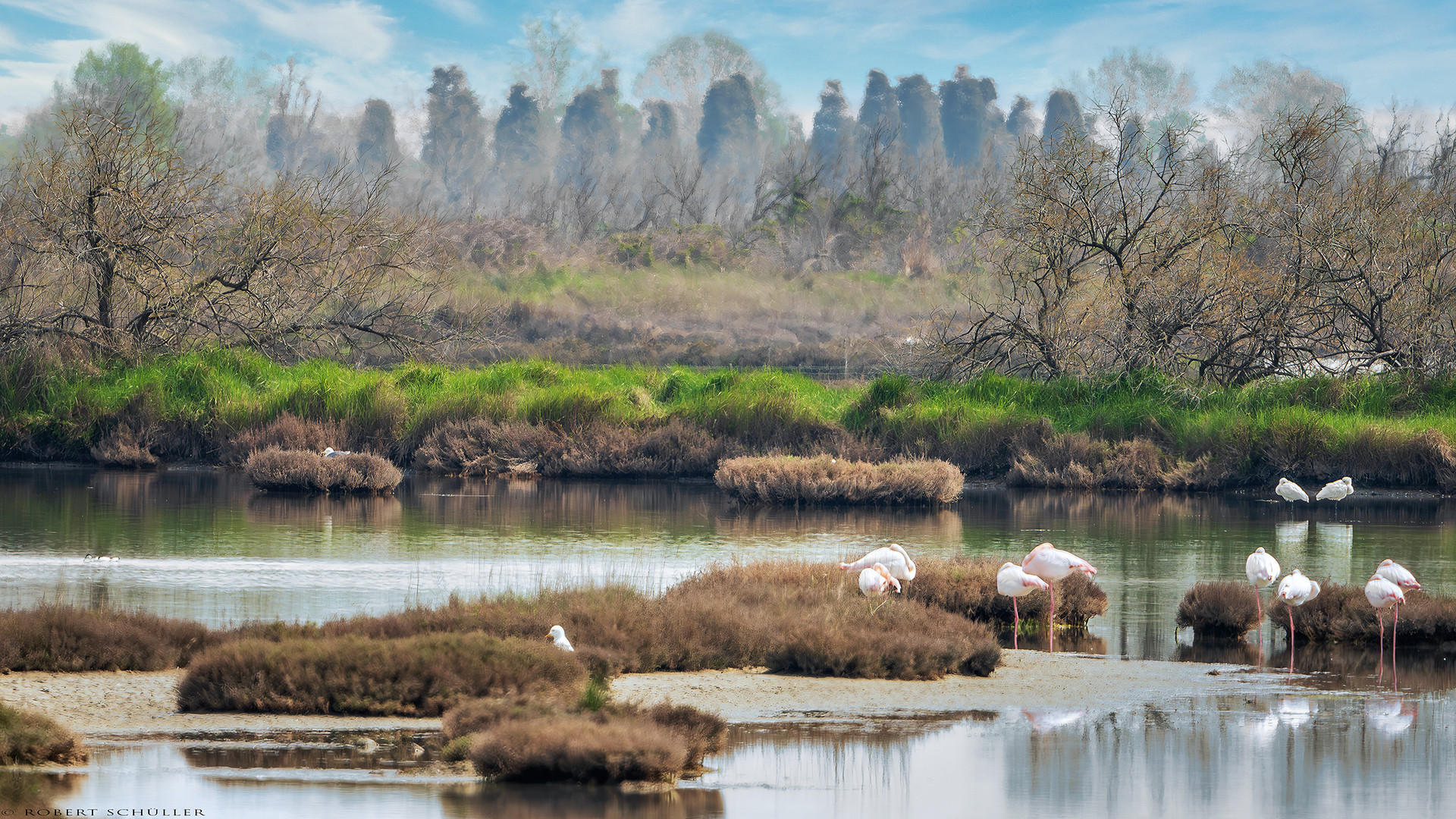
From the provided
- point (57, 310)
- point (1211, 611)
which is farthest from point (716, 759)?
point (57, 310)

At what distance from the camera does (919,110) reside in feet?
522

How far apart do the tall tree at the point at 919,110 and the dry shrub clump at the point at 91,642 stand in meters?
149

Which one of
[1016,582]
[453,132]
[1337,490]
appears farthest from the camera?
[453,132]

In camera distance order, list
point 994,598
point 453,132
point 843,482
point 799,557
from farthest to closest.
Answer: point 453,132
point 843,482
point 799,557
point 994,598

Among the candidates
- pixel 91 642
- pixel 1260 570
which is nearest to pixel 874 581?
pixel 1260 570

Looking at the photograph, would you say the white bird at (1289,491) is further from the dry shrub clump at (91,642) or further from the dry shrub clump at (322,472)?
the dry shrub clump at (91,642)

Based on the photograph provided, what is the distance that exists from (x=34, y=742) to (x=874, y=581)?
6.84 meters

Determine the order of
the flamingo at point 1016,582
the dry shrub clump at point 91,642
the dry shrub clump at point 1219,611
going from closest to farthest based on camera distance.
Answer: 1. the dry shrub clump at point 91,642
2. the flamingo at point 1016,582
3. the dry shrub clump at point 1219,611

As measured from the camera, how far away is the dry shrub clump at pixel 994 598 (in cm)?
1412

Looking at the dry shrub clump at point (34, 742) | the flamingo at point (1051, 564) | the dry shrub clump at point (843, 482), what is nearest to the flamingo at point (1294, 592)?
the flamingo at point (1051, 564)

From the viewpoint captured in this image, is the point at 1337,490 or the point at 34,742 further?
the point at 1337,490

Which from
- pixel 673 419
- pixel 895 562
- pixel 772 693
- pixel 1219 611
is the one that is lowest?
pixel 772 693

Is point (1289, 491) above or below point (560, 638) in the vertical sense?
above

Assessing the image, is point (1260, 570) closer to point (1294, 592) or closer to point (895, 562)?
point (1294, 592)
